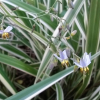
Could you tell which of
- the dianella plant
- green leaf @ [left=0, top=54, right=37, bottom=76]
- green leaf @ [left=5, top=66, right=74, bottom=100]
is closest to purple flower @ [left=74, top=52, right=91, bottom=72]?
the dianella plant

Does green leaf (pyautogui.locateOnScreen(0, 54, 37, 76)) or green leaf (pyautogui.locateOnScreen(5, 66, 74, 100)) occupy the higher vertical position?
green leaf (pyautogui.locateOnScreen(0, 54, 37, 76))

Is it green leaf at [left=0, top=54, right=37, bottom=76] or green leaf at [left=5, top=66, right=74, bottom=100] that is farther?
green leaf at [left=0, top=54, right=37, bottom=76]

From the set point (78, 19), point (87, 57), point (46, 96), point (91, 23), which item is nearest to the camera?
point (87, 57)

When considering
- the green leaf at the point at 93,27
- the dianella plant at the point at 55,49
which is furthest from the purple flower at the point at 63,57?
the green leaf at the point at 93,27

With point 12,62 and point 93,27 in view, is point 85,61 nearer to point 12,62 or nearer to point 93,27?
point 93,27

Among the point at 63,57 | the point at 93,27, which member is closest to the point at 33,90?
the point at 63,57

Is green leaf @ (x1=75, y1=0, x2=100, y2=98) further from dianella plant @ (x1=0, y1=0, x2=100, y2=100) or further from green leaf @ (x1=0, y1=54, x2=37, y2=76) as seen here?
green leaf @ (x1=0, y1=54, x2=37, y2=76)

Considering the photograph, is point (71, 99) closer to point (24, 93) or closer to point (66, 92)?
point (66, 92)

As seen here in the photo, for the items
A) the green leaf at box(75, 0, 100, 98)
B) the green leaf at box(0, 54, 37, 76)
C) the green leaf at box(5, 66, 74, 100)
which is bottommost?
the green leaf at box(5, 66, 74, 100)

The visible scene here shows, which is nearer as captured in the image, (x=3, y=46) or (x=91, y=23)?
(x=91, y=23)

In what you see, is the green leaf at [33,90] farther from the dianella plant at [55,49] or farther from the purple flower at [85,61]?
the purple flower at [85,61]

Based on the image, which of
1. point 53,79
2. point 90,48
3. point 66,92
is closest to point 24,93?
point 53,79
